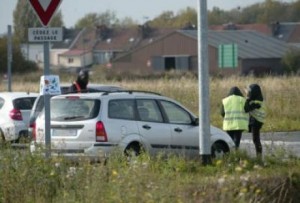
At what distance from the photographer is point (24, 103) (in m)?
26.7

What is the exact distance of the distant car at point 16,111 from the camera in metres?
25.8

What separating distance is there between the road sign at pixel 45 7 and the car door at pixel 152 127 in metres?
4.90

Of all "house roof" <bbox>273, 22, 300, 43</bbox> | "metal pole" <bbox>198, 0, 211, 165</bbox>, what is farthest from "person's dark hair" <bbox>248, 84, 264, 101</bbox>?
"house roof" <bbox>273, 22, 300, 43</bbox>

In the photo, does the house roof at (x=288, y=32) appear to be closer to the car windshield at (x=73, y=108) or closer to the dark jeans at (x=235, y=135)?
the dark jeans at (x=235, y=135)

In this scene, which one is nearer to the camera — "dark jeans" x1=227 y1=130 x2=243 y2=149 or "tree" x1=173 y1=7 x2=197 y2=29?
"dark jeans" x1=227 y1=130 x2=243 y2=149

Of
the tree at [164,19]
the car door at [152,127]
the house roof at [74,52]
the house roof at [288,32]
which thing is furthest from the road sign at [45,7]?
the tree at [164,19]

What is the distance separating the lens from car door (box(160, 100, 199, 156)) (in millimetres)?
18406

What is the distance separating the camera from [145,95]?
18656mm

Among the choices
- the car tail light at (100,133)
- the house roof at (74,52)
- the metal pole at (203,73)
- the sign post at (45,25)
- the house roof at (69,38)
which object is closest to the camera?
the sign post at (45,25)

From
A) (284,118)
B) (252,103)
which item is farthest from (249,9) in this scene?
(252,103)

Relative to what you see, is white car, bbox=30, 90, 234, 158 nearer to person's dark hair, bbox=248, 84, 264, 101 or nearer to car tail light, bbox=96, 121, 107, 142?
car tail light, bbox=96, 121, 107, 142

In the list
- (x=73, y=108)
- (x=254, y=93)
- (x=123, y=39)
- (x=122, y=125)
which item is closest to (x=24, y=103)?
(x=254, y=93)

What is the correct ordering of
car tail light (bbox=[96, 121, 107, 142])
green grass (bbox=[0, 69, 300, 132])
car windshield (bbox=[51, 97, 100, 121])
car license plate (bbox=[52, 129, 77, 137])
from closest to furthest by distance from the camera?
car tail light (bbox=[96, 121, 107, 142]) → car license plate (bbox=[52, 129, 77, 137]) → car windshield (bbox=[51, 97, 100, 121]) → green grass (bbox=[0, 69, 300, 132])

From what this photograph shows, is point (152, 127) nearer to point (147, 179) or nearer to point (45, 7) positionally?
point (45, 7)
